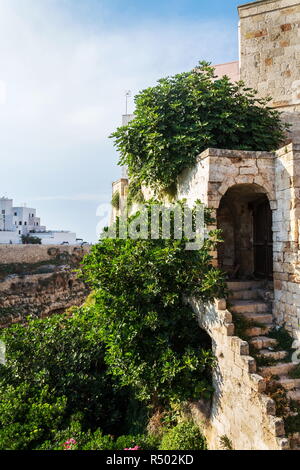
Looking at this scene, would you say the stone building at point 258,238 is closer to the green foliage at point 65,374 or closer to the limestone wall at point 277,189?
the limestone wall at point 277,189

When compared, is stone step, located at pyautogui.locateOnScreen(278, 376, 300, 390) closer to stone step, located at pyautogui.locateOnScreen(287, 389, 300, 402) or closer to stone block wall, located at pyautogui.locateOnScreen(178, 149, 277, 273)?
stone step, located at pyautogui.locateOnScreen(287, 389, 300, 402)

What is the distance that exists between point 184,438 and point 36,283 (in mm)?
21467

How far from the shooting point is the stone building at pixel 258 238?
455 cm

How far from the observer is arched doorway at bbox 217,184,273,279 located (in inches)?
274

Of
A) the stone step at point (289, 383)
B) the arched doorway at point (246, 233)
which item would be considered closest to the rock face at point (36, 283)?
the arched doorway at point (246, 233)

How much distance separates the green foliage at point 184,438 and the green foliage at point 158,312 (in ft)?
2.85

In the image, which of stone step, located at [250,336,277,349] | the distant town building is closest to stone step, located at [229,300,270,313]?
stone step, located at [250,336,277,349]

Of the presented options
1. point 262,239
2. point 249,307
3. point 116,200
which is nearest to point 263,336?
point 249,307

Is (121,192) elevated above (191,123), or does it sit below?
below

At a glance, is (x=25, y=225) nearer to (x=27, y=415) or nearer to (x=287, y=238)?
(x=27, y=415)

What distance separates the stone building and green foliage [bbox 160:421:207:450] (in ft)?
0.76

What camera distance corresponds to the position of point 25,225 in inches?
2041

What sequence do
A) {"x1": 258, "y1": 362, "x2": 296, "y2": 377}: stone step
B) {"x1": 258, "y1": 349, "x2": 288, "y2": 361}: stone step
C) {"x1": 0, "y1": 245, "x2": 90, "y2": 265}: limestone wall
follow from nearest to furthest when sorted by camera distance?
{"x1": 258, "y1": 362, "x2": 296, "y2": 377}: stone step → {"x1": 258, "y1": 349, "x2": 288, "y2": 361}: stone step → {"x1": 0, "y1": 245, "x2": 90, "y2": 265}: limestone wall
